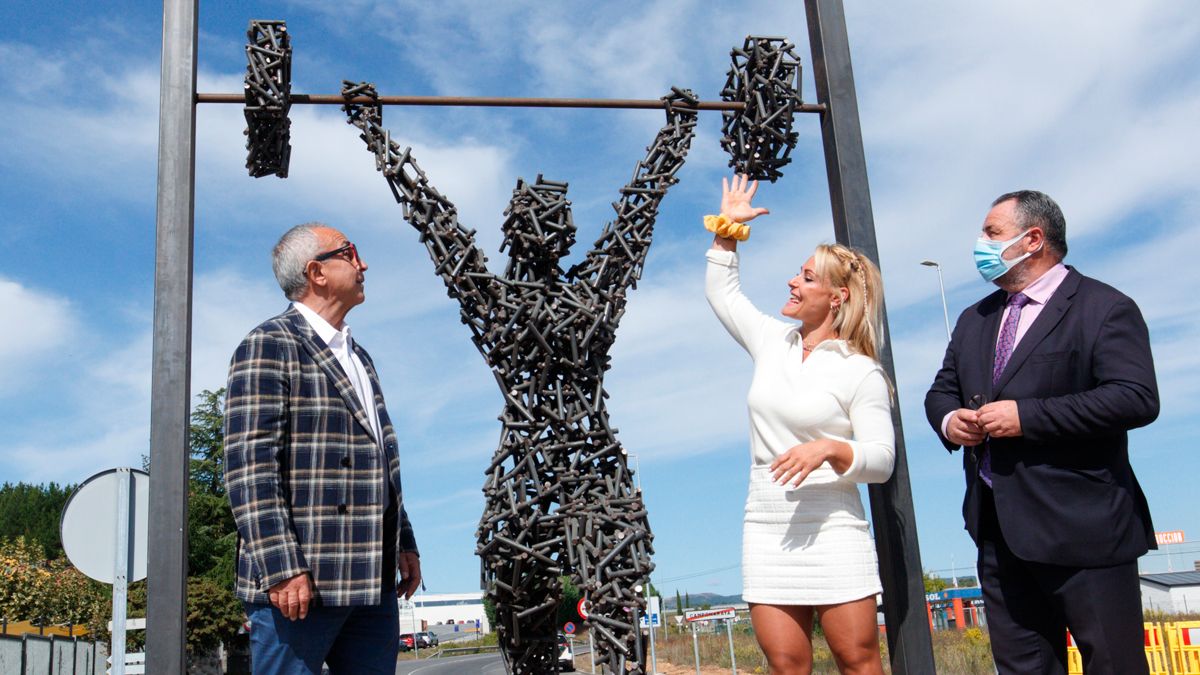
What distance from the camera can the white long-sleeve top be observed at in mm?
3303

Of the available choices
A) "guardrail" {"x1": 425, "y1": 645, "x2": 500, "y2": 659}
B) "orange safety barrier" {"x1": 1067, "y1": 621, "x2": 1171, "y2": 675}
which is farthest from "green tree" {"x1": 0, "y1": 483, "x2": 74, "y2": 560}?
"orange safety barrier" {"x1": 1067, "y1": 621, "x2": 1171, "y2": 675}

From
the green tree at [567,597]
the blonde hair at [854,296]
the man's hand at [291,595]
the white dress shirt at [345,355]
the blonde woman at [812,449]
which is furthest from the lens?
the green tree at [567,597]

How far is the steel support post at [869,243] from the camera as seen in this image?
3.88 meters

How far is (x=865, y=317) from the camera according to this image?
357 cm

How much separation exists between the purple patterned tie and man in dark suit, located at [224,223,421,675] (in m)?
1.95

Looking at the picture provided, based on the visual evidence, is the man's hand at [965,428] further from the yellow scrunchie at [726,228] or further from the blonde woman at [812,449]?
the yellow scrunchie at [726,228]

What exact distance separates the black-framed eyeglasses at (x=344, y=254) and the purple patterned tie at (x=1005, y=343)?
2.22 m

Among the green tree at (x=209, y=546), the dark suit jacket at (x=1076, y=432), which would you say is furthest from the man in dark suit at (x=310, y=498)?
the green tree at (x=209, y=546)

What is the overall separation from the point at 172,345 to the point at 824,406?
7.29ft

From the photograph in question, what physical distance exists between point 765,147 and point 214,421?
3836cm

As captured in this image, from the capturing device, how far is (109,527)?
17.0 feet

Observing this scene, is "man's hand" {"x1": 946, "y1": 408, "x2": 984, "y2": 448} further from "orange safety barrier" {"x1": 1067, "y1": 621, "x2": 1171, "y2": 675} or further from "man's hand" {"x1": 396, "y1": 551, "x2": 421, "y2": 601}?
"orange safety barrier" {"x1": 1067, "y1": 621, "x2": 1171, "y2": 675}

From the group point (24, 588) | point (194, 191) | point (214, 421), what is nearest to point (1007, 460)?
point (194, 191)

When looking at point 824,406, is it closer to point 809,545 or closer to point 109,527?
point 809,545
